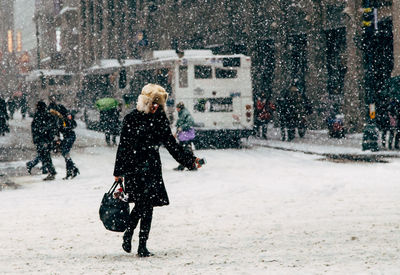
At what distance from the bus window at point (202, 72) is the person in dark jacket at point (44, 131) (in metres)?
9.13

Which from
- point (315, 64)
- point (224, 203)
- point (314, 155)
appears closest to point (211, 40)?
point (315, 64)

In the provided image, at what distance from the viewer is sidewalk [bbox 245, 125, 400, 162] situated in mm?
19312

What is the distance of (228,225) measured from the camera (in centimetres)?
916

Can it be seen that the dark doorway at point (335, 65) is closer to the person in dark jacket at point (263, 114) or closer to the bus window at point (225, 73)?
the person in dark jacket at point (263, 114)

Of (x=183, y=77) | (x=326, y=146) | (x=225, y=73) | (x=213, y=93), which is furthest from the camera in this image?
(x=225, y=73)

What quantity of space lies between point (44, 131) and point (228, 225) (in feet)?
24.4

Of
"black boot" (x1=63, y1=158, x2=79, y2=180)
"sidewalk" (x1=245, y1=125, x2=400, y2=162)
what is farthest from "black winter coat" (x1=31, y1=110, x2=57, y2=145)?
"sidewalk" (x1=245, y1=125, x2=400, y2=162)

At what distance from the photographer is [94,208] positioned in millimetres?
10992

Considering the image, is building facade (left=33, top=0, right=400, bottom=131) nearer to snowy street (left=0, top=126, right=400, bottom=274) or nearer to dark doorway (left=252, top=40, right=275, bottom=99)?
dark doorway (left=252, top=40, right=275, bottom=99)

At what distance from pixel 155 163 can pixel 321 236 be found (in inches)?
85.1

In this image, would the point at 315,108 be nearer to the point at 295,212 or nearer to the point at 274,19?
the point at 274,19

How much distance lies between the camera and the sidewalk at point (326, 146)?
1931cm

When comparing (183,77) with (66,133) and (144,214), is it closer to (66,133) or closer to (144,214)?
(66,133)

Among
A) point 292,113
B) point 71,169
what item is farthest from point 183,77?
point 71,169
